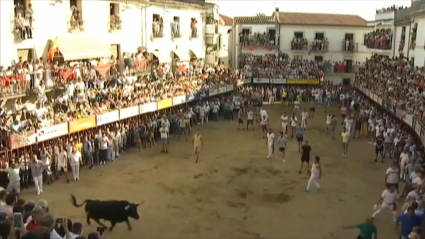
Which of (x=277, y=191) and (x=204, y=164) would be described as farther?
(x=204, y=164)

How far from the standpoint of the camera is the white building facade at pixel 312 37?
50812mm

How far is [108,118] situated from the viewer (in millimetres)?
22812

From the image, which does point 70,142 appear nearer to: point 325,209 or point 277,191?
point 277,191

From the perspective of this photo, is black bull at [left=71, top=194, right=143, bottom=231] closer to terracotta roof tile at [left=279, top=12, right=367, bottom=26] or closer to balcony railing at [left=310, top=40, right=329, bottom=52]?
balcony railing at [left=310, top=40, right=329, bottom=52]

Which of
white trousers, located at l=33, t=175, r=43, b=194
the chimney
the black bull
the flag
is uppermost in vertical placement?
the chimney

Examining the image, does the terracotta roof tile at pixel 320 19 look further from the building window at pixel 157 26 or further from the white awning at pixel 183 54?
the building window at pixel 157 26

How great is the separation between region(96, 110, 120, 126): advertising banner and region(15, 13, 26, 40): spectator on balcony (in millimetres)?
5043

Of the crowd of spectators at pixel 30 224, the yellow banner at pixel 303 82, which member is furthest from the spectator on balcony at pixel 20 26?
the yellow banner at pixel 303 82

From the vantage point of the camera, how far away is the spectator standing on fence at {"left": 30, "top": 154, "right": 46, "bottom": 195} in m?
16.7

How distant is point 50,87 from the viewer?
2216cm

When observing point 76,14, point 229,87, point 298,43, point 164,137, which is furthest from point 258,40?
point 164,137

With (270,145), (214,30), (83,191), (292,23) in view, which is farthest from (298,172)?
(292,23)

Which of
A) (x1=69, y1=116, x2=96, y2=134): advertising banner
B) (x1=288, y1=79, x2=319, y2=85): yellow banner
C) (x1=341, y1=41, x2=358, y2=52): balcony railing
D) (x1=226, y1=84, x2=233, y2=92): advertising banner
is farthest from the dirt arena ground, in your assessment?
(x1=341, y1=41, x2=358, y2=52): balcony railing

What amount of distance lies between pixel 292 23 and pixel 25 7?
3395cm
